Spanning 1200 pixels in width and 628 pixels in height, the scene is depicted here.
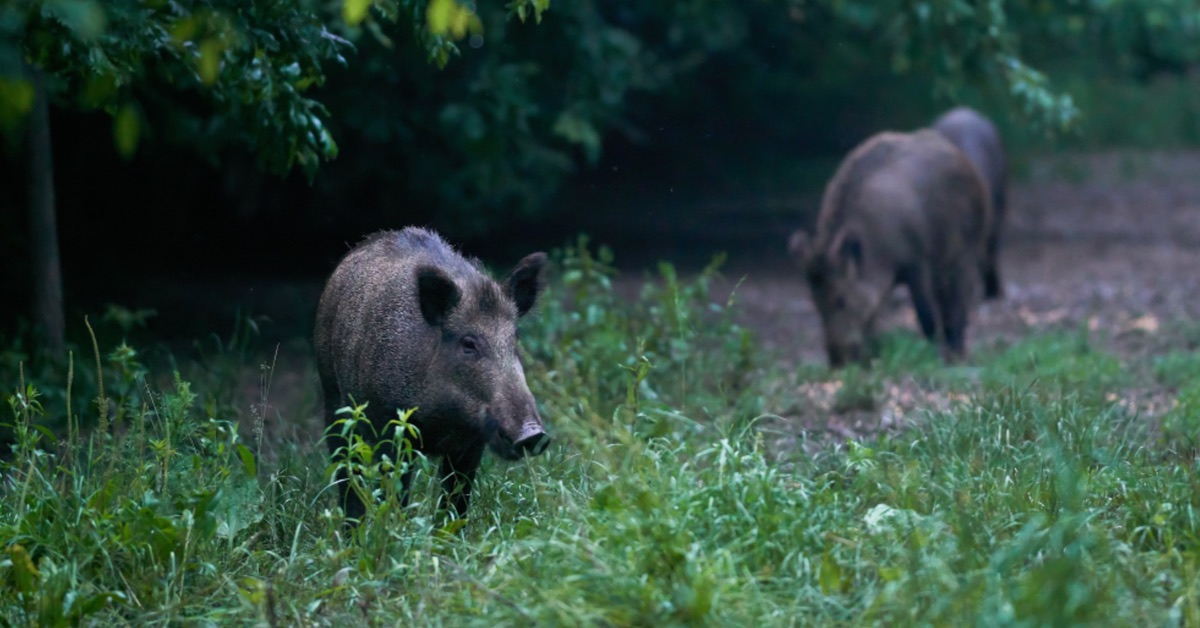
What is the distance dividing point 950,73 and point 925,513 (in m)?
7.06

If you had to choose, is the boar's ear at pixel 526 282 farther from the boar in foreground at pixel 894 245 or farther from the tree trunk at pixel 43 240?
the boar in foreground at pixel 894 245

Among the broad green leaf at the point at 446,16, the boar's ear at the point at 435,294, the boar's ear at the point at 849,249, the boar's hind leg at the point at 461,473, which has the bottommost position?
the boar's hind leg at the point at 461,473

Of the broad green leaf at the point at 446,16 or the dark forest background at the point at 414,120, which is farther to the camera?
the dark forest background at the point at 414,120

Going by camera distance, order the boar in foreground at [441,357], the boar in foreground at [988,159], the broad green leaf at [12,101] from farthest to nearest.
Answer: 1. the boar in foreground at [988,159]
2. the boar in foreground at [441,357]
3. the broad green leaf at [12,101]

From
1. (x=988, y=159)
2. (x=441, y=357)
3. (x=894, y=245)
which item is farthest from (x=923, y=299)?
(x=441, y=357)

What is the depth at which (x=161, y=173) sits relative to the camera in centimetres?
1006

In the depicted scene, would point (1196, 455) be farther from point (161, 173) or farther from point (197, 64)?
point (161, 173)

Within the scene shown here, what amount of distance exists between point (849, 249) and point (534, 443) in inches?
206

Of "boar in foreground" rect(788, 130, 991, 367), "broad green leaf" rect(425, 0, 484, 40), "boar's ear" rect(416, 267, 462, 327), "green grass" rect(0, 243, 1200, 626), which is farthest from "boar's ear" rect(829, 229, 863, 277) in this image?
"broad green leaf" rect(425, 0, 484, 40)

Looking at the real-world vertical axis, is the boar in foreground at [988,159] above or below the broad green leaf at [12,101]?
below

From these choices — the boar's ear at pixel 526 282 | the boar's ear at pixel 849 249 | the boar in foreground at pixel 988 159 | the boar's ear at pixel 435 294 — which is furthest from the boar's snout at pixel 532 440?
the boar in foreground at pixel 988 159

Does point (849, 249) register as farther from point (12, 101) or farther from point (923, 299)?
point (12, 101)

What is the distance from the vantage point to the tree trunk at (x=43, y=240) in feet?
22.6

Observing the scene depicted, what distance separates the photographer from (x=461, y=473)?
15.7 feet
